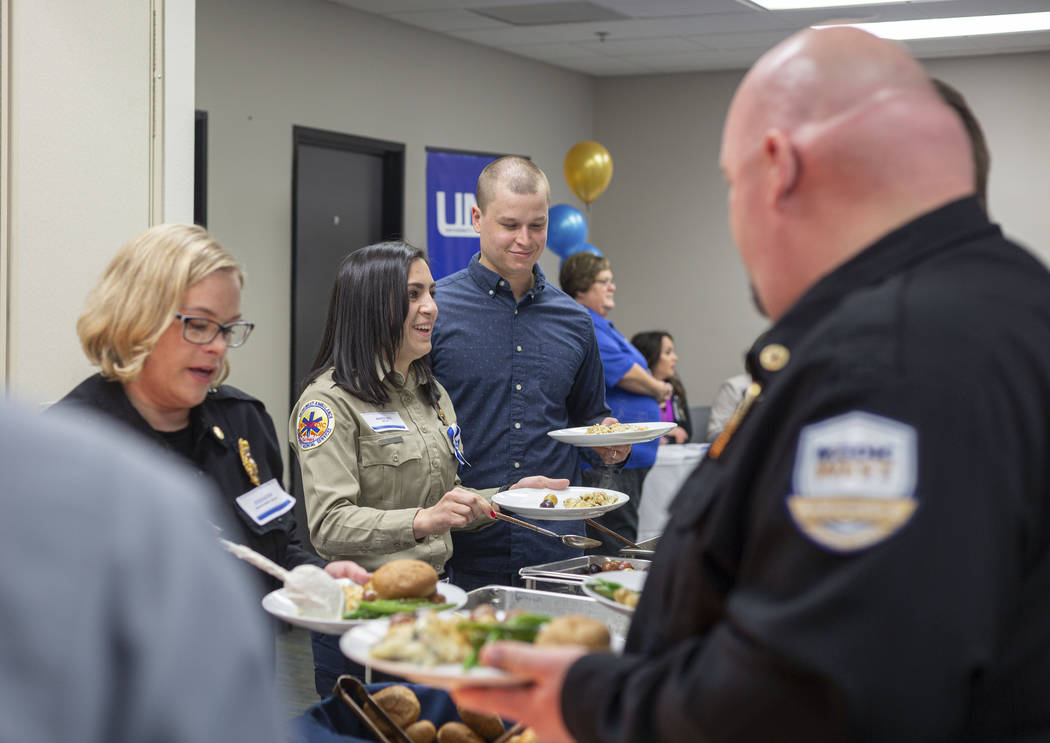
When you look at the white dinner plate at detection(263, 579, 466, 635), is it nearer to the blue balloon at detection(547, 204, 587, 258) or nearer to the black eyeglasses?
the black eyeglasses

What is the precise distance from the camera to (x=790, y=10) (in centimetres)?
632

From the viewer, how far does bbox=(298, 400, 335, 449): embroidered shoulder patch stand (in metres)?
2.29

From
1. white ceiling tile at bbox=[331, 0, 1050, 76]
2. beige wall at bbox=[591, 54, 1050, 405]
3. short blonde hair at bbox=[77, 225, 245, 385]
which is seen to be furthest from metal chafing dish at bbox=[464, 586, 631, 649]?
beige wall at bbox=[591, 54, 1050, 405]

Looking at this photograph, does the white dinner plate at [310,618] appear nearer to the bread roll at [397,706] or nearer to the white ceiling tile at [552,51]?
the bread roll at [397,706]

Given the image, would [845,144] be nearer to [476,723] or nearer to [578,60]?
[476,723]

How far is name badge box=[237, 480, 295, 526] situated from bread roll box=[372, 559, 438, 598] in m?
0.29

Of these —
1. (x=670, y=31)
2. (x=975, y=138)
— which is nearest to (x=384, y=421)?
(x=975, y=138)

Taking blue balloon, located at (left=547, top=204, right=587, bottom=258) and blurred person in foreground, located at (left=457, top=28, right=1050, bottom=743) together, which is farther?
blue balloon, located at (left=547, top=204, right=587, bottom=258)

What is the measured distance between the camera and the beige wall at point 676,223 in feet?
27.9

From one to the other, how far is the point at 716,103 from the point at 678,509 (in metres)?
7.86

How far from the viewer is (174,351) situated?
1826 millimetres

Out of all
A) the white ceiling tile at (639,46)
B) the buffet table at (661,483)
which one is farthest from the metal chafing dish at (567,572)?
the white ceiling tile at (639,46)

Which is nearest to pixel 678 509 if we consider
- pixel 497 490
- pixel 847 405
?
pixel 847 405

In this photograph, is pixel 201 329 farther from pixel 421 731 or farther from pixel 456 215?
pixel 456 215
